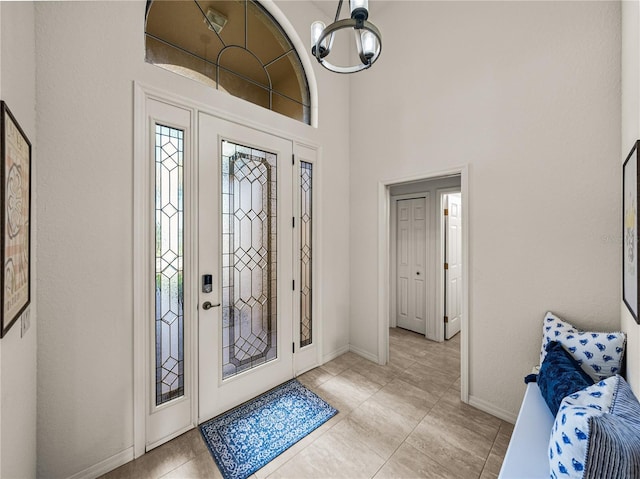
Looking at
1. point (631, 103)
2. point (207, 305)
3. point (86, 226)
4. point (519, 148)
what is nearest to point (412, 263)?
point (519, 148)

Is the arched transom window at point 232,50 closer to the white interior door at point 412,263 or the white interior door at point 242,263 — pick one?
the white interior door at point 242,263

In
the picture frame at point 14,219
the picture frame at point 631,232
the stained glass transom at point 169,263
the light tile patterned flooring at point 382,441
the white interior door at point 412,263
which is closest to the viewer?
the picture frame at point 14,219

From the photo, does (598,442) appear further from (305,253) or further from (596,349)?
(305,253)

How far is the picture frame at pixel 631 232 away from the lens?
1.16 meters

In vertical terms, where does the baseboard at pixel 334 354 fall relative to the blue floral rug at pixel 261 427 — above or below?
above

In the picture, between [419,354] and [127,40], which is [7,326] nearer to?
[127,40]

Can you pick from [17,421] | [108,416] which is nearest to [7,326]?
[17,421]

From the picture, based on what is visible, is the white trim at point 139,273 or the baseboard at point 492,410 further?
the baseboard at point 492,410

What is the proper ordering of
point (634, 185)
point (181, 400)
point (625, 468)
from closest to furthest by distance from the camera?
point (625, 468) → point (634, 185) → point (181, 400)

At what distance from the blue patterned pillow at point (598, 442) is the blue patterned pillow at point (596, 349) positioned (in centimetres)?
60

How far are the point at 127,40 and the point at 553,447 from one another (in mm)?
2957

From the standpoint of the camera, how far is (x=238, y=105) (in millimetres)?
2205

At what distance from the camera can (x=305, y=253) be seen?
2.77 m

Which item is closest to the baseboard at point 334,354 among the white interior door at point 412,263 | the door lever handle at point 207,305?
the white interior door at point 412,263
